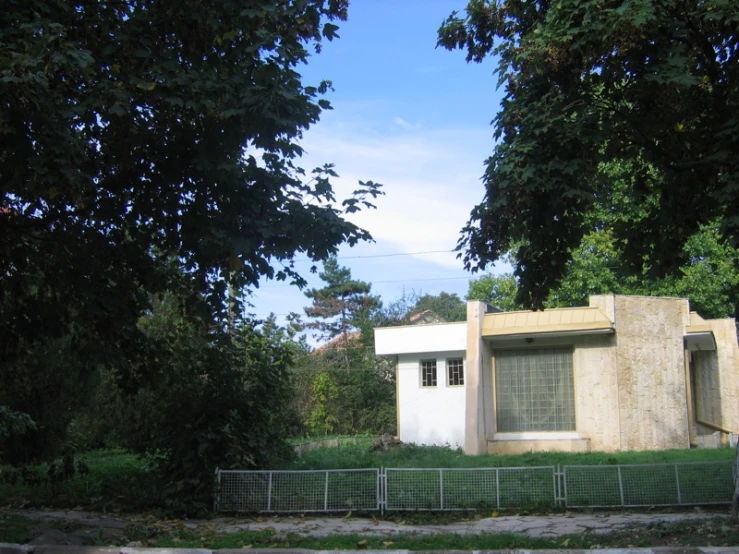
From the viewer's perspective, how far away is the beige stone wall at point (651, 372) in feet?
69.1

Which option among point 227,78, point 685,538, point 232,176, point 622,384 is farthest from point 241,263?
point 622,384

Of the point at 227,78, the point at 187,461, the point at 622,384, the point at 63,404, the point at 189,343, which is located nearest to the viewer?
the point at 227,78

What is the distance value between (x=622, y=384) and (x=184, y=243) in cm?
1520

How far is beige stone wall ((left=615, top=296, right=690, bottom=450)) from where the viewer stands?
2106 centimetres

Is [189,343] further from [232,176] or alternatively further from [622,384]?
[622,384]

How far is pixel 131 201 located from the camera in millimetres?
11000

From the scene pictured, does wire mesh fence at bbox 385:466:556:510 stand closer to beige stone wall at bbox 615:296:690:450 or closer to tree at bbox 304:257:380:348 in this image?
beige stone wall at bbox 615:296:690:450

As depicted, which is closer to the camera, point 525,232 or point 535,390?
point 525,232

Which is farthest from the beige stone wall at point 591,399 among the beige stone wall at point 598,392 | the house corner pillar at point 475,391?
the house corner pillar at point 475,391

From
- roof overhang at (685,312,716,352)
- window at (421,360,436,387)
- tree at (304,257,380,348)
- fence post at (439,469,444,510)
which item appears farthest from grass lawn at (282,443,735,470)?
tree at (304,257,380,348)

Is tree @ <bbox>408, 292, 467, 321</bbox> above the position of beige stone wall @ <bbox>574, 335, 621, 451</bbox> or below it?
above

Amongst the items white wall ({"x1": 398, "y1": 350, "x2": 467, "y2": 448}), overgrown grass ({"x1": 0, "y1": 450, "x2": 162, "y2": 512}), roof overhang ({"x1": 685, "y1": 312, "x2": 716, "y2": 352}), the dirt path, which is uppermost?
roof overhang ({"x1": 685, "y1": 312, "x2": 716, "y2": 352})

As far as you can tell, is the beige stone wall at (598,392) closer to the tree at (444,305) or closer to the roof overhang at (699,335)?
the roof overhang at (699,335)

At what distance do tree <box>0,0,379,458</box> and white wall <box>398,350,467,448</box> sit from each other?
15493mm
